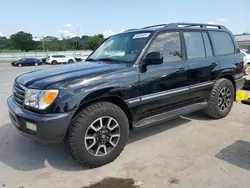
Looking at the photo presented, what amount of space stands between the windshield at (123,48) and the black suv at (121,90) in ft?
0.06

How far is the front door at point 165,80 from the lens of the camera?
3.65m

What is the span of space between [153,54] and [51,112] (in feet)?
5.33

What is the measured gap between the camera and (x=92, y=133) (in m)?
3.22

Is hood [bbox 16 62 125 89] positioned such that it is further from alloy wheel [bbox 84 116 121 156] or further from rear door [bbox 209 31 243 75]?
rear door [bbox 209 31 243 75]

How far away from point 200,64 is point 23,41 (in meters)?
92.8

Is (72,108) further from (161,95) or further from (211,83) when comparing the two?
(211,83)

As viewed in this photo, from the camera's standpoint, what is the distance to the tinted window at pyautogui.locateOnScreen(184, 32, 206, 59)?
4.37 m

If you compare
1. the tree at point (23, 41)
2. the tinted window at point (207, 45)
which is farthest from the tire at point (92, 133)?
the tree at point (23, 41)

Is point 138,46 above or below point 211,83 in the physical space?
above

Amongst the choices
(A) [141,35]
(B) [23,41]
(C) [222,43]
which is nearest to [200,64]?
Result: (C) [222,43]

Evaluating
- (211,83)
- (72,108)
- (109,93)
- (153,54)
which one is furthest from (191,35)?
(72,108)

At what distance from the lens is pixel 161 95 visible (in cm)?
382

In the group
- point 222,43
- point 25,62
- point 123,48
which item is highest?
point 222,43

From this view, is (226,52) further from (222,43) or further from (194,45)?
(194,45)
